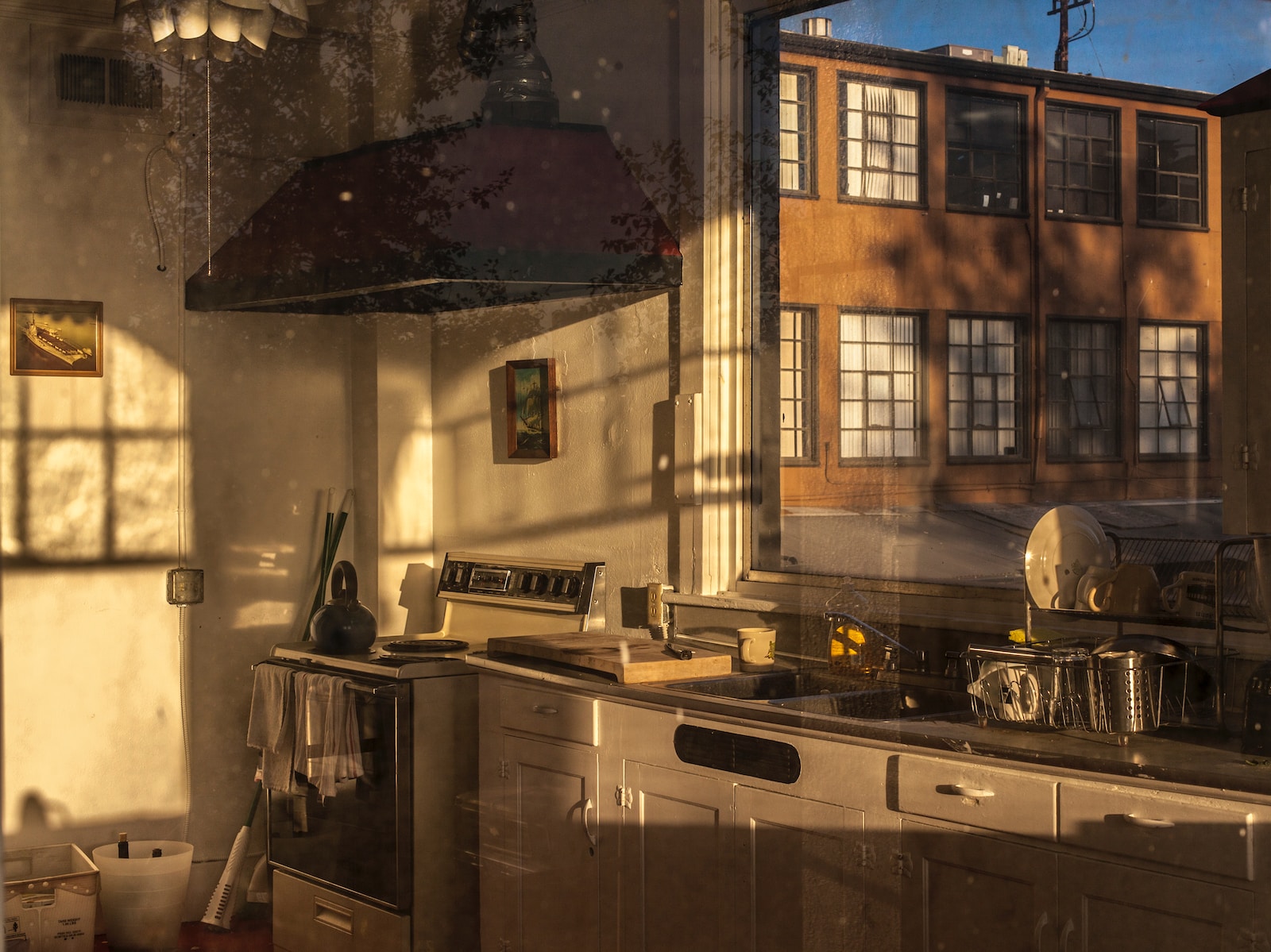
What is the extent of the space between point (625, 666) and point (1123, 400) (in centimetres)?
76

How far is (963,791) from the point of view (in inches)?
51.2

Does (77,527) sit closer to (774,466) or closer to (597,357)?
(597,357)

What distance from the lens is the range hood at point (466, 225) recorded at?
1.42 meters

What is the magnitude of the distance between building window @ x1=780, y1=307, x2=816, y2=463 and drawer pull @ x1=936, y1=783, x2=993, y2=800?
64 cm

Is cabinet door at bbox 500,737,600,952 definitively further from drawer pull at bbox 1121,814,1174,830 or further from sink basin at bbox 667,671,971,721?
drawer pull at bbox 1121,814,1174,830

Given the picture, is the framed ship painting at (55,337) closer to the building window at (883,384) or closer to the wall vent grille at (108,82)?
the wall vent grille at (108,82)

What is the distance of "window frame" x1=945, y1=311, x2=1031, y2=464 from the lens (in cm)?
147

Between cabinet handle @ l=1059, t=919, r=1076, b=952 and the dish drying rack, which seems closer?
cabinet handle @ l=1059, t=919, r=1076, b=952

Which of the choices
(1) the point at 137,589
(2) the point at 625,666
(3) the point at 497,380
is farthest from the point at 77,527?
(2) the point at 625,666

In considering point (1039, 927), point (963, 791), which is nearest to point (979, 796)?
point (963, 791)

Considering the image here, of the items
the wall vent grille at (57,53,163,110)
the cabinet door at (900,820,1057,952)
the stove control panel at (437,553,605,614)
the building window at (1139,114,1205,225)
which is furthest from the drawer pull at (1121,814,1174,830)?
the wall vent grille at (57,53,163,110)

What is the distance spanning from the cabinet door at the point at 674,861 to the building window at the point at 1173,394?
0.68 metres

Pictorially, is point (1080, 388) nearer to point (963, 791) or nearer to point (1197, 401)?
point (1197, 401)

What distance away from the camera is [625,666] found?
5.74 ft
